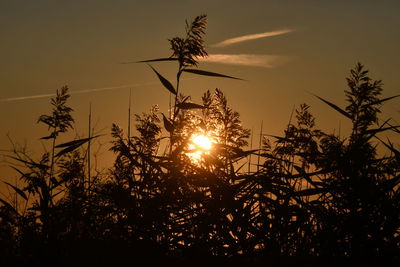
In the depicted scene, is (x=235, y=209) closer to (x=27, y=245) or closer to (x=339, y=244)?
(x=339, y=244)

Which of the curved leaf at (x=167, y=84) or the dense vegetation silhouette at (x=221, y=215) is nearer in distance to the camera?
the dense vegetation silhouette at (x=221, y=215)

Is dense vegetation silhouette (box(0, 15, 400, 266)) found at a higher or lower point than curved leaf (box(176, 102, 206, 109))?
lower

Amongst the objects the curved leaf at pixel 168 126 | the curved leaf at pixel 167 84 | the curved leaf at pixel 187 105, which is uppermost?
the curved leaf at pixel 167 84

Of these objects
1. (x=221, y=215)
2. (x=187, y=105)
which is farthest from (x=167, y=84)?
(x=221, y=215)

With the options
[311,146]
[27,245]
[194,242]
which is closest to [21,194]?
[27,245]

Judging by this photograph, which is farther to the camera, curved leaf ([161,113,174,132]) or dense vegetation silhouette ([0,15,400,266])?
curved leaf ([161,113,174,132])

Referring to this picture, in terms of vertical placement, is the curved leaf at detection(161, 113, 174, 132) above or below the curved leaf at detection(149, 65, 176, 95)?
below

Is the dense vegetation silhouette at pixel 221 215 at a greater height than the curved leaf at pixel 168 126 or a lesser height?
lesser

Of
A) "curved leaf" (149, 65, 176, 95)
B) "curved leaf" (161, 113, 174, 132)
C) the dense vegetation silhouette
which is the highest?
"curved leaf" (149, 65, 176, 95)

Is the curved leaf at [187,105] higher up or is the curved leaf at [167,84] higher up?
the curved leaf at [167,84]

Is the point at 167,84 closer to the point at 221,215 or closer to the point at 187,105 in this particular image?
the point at 187,105

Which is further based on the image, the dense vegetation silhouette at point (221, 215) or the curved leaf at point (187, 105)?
the curved leaf at point (187, 105)

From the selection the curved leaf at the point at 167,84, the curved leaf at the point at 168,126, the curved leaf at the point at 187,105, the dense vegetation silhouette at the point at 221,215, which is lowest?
the dense vegetation silhouette at the point at 221,215

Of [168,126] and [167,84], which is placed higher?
[167,84]
